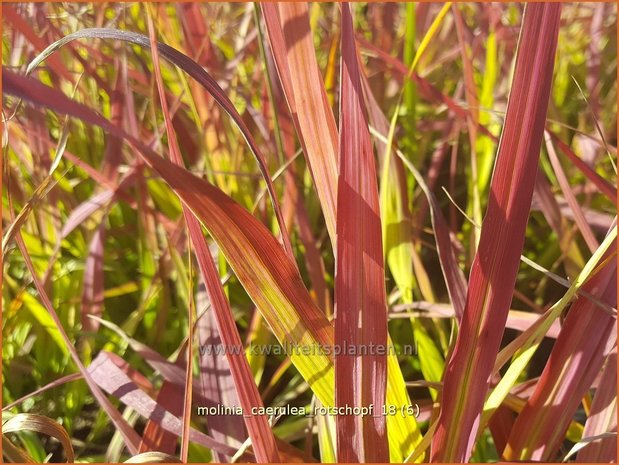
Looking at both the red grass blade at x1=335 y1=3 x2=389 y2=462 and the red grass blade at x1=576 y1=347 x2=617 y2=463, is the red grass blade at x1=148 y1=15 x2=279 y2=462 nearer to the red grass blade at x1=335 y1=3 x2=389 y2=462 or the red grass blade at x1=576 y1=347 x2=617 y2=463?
the red grass blade at x1=335 y1=3 x2=389 y2=462

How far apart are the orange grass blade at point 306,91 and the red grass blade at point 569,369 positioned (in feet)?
0.47

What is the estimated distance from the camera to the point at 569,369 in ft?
1.02

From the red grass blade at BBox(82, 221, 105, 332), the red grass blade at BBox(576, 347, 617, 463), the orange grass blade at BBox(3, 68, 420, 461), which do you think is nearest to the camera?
the orange grass blade at BBox(3, 68, 420, 461)

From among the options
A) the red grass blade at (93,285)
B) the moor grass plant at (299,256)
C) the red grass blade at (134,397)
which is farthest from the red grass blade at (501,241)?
the red grass blade at (93,285)

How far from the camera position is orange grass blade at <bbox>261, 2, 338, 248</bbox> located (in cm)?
27

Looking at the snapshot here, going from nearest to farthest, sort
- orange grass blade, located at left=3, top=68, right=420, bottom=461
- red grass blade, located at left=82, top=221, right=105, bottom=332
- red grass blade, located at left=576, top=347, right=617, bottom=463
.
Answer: orange grass blade, located at left=3, top=68, right=420, bottom=461, red grass blade, located at left=576, top=347, right=617, bottom=463, red grass blade, located at left=82, top=221, right=105, bottom=332

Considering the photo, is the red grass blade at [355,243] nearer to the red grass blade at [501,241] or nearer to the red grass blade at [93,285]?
the red grass blade at [501,241]

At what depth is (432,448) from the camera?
291mm

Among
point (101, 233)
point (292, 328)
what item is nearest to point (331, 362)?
point (292, 328)

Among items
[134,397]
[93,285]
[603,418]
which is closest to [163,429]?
[134,397]

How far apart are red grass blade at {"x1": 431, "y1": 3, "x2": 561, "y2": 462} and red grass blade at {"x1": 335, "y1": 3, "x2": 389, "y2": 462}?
0.14ft

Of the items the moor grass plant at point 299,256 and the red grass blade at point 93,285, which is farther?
the red grass blade at point 93,285

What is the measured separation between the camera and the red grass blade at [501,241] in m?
0.24

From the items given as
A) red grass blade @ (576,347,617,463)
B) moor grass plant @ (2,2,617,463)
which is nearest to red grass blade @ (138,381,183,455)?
moor grass plant @ (2,2,617,463)
